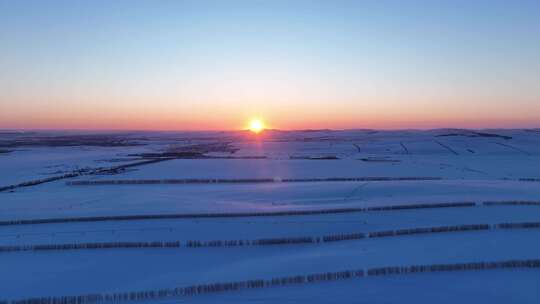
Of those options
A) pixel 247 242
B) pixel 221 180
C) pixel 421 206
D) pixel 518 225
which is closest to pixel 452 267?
pixel 518 225

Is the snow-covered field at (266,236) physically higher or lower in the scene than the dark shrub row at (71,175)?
lower

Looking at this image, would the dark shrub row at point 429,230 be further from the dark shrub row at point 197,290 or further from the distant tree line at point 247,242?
the dark shrub row at point 197,290

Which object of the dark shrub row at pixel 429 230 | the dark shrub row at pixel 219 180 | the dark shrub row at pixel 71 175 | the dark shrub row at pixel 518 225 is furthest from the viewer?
the dark shrub row at pixel 219 180

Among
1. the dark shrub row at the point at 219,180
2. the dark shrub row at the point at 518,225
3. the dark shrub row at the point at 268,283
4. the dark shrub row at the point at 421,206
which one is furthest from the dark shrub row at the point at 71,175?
the dark shrub row at the point at 518,225

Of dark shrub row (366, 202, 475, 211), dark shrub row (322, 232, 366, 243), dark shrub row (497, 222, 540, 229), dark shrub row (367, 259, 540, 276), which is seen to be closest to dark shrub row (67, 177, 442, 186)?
dark shrub row (366, 202, 475, 211)

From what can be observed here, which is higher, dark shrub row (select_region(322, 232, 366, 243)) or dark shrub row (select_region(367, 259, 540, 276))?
dark shrub row (select_region(322, 232, 366, 243))

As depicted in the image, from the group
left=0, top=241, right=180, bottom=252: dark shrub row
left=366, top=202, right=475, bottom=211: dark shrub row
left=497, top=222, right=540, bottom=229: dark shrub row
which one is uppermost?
left=366, top=202, right=475, bottom=211: dark shrub row

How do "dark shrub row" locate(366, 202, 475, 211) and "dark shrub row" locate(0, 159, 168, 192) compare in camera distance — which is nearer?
"dark shrub row" locate(366, 202, 475, 211)

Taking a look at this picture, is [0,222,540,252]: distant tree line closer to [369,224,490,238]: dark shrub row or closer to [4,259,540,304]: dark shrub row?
[369,224,490,238]: dark shrub row
